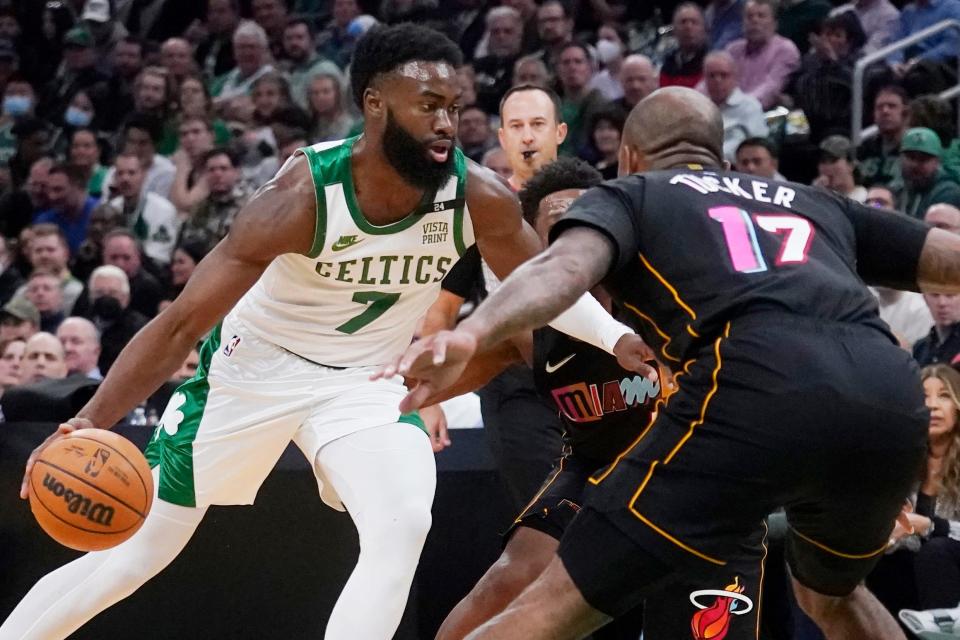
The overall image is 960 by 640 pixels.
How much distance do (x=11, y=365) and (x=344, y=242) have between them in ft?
14.5

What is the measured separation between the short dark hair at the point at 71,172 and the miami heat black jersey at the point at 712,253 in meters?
8.57

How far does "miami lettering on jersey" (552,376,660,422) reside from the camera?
4.97 metres

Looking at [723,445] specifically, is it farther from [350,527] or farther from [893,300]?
[893,300]

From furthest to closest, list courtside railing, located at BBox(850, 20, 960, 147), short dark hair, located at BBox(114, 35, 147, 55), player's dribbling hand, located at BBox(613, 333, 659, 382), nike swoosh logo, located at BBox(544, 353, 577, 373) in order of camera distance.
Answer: short dark hair, located at BBox(114, 35, 147, 55), courtside railing, located at BBox(850, 20, 960, 147), nike swoosh logo, located at BBox(544, 353, 577, 373), player's dribbling hand, located at BBox(613, 333, 659, 382)

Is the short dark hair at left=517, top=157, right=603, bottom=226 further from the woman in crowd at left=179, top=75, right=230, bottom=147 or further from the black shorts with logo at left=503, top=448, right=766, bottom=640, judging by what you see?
the woman in crowd at left=179, top=75, right=230, bottom=147

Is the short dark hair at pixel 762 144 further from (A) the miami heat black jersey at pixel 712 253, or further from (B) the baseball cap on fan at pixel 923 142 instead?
(A) the miami heat black jersey at pixel 712 253

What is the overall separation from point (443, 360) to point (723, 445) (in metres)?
0.72

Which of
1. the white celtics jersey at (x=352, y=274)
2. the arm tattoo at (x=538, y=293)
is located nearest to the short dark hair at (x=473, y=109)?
the white celtics jersey at (x=352, y=274)

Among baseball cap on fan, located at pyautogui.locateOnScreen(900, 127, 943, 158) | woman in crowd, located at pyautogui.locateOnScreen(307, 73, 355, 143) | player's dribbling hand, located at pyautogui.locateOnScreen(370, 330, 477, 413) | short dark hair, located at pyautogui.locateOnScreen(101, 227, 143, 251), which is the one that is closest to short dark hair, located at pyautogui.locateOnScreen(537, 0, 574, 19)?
woman in crowd, located at pyautogui.locateOnScreen(307, 73, 355, 143)

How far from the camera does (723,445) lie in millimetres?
3395

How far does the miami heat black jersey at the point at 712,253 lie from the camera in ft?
11.4

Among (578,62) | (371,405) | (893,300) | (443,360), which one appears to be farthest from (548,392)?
(578,62)

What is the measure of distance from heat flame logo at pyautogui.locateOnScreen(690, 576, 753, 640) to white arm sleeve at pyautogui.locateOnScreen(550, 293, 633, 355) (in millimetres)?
818

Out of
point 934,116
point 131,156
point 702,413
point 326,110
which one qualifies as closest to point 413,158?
point 702,413
